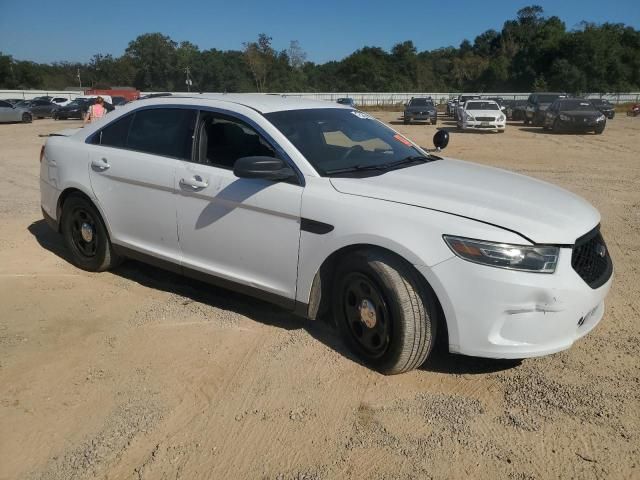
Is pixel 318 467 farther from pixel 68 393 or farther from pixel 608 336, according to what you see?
pixel 608 336

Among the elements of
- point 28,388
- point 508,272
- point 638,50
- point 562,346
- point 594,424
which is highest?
point 638,50

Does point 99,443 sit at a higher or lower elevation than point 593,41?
lower

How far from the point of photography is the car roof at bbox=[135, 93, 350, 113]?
398 centimetres

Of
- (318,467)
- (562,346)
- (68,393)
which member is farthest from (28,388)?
(562,346)

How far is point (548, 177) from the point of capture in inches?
424

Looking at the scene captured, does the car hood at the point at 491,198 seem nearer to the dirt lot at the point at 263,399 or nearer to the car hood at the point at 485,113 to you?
the dirt lot at the point at 263,399

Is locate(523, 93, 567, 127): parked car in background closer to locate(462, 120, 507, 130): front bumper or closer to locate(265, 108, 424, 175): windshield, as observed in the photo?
locate(462, 120, 507, 130): front bumper

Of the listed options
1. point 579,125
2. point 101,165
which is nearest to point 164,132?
point 101,165

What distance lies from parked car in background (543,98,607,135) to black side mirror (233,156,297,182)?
71.3 feet

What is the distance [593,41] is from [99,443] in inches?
3113

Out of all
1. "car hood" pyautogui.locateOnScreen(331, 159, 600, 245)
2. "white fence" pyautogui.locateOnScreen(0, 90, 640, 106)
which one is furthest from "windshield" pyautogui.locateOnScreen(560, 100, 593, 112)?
"white fence" pyautogui.locateOnScreen(0, 90, 640, 106)

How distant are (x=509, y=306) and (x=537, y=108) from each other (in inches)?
1082

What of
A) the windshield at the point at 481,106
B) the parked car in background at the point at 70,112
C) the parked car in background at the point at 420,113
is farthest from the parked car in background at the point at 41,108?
the windshield at the point at 481,106

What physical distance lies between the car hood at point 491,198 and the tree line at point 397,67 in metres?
72.8
